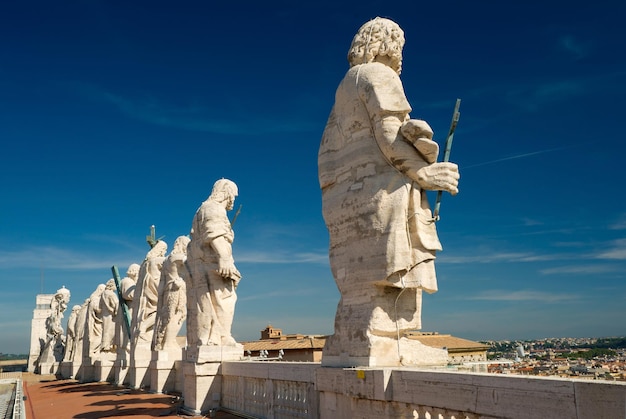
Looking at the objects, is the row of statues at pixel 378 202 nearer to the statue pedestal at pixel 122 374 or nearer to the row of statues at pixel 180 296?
the row of statues at pixel 180 296

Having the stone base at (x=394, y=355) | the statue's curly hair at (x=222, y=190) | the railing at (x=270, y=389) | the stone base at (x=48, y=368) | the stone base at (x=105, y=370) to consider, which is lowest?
the stone base at (x=48, y=368)

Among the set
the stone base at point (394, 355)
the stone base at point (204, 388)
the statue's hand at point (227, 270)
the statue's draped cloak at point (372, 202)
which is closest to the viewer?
the stone base at point (394, 355)

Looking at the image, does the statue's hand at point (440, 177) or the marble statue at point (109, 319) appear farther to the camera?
the marble statue at point (109, 319)

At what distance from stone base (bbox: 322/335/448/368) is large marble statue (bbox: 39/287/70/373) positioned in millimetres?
30354

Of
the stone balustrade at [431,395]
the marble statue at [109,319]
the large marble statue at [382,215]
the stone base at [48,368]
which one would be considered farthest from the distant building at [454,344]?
the stone base at [48,368]

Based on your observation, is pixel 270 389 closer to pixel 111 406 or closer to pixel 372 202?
pixel 372 202

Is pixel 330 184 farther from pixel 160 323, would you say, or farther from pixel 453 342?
pixel 160 323

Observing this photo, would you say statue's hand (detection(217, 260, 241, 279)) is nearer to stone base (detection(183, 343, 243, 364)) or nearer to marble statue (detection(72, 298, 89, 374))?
stone base (detection(183, 343, 243, 364))

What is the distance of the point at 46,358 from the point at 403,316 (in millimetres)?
32164

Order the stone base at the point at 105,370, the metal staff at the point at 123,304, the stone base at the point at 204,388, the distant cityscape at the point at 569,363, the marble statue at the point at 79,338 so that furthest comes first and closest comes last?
the marble statue at the point at 79,338 < the stone base at the point at 105,370 < the metal staff at the point at 123,304 < the stone base at the point at 204,388 < the distant cityscape at the point at 569,363

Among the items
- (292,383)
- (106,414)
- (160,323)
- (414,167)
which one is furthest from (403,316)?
(160,323)

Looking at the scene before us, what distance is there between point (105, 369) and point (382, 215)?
18.2 m

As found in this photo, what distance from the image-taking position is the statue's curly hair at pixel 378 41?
573cm

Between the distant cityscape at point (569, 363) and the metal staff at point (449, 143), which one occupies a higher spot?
the metal staff at point (449, 143)
